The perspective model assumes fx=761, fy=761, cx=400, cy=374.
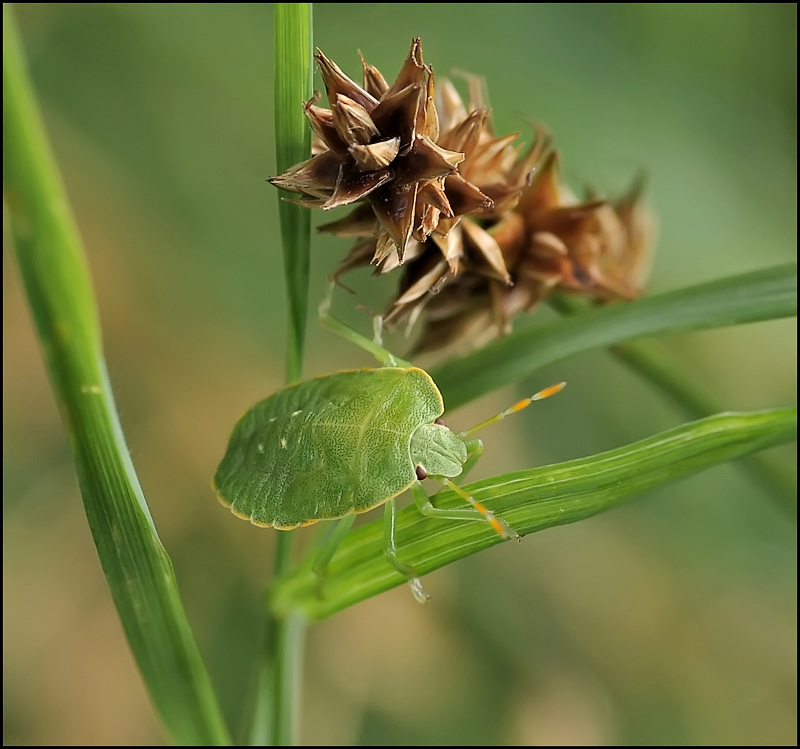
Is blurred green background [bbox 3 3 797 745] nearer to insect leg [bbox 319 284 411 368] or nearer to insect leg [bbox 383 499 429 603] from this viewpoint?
insect leg [bbox 319 284 411 368]

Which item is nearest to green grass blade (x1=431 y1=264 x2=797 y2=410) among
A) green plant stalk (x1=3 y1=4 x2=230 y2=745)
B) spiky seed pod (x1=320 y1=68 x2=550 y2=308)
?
spiky seed pod (x1=320 y1=68 x2=550 y2=308)

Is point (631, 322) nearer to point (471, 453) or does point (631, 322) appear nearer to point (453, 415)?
point (471, 453)

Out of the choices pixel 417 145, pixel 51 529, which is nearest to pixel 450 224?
pixel 417 145

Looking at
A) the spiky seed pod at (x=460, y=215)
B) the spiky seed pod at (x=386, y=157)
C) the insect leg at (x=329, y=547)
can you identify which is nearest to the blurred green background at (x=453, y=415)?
the spiky seed pod at (x=460, y=215)

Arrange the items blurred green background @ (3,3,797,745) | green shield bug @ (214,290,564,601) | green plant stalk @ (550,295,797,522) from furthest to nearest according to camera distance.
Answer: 1. blurred green background @ (3,3,797,745)
2. green plant stalk @ (550,295,797,522)
3. green shield bug @ (214,290,564,601)

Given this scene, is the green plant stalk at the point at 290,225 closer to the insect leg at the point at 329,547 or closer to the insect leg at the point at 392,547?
the insect leg at the point at 329,547

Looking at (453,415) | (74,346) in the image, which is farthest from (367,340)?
(453,415)
